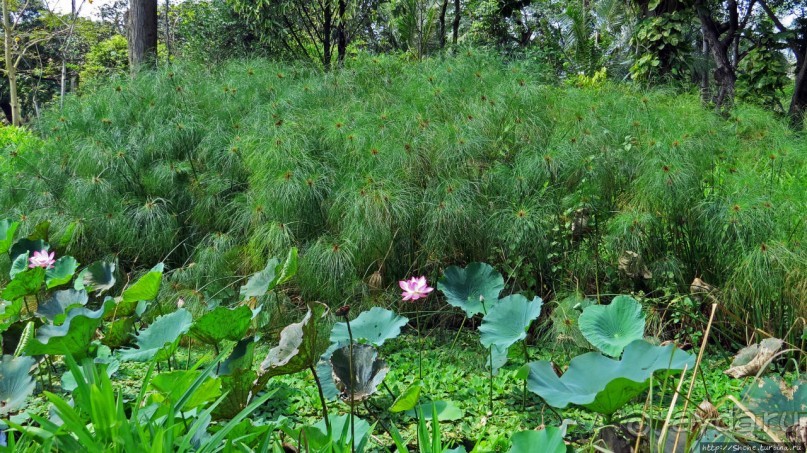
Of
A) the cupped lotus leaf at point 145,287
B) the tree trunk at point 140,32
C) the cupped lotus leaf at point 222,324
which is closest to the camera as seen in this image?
the cupped lotus leaf at point 222,324

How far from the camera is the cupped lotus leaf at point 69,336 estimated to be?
7.22 ft

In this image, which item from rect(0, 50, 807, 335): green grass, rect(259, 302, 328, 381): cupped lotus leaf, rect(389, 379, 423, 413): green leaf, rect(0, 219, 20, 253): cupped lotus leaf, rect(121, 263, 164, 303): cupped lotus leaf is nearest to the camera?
rect(389, 379, 423, 413): green leaf

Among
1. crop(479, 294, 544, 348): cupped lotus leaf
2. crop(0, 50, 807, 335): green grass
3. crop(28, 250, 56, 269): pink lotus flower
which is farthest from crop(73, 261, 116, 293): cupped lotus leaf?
crop(479, 294, 544, 348): cupped lotus leaf

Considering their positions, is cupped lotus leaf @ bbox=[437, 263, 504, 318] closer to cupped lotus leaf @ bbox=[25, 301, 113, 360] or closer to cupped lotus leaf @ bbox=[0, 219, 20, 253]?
cupped lotus leaf @ bbox=[25, 301, 113, 360]

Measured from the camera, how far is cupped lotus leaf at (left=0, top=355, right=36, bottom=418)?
2143 mm

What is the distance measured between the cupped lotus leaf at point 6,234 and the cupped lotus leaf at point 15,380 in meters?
1.66

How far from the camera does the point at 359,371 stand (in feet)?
7.23

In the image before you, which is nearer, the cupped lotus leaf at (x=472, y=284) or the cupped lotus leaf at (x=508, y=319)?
the cupped lotus leaf at (x=508, y=319)

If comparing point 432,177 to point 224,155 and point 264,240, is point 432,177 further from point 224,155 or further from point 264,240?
point 224,155

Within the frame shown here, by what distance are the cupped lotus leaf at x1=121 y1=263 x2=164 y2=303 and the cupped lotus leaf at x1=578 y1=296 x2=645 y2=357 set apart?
5.62ft

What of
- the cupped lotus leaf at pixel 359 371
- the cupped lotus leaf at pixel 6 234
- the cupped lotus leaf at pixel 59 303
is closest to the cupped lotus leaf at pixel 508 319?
the cupped lotus leaf at pixel 359 371

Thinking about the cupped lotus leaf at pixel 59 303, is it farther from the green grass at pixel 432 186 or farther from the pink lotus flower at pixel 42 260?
the green grass at pixel 432 186

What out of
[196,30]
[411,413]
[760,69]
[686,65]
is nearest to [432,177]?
[411,413]

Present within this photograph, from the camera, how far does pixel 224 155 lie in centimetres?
421
